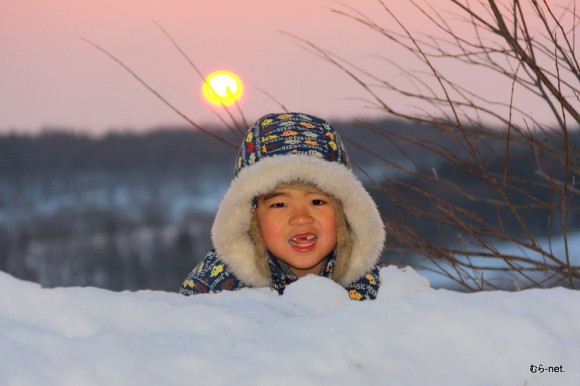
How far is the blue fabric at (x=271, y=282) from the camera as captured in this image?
3.15m

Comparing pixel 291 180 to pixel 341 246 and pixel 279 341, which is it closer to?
pixel 341 246

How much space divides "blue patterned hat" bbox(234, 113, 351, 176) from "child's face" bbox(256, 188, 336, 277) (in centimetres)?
19

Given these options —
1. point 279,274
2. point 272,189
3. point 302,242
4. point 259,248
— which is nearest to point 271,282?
point 279,274

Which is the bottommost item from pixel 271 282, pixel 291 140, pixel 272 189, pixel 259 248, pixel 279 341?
pixel 279 341

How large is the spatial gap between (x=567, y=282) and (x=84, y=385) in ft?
6.32

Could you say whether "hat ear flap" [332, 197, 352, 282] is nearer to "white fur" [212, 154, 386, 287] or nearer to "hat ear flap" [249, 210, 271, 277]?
"white fur" [212, 154, 386, 287]

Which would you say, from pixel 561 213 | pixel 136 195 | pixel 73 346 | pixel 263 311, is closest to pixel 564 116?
pixel 561 213

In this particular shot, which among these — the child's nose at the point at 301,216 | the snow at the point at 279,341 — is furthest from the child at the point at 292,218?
the snow at the point at 279,341

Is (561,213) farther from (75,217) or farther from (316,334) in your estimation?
(75,217)

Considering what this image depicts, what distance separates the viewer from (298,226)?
293cm

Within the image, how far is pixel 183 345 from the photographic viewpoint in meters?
1.11

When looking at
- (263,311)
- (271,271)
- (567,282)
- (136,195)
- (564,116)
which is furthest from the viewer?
(136,195)

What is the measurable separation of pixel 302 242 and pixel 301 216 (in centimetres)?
11

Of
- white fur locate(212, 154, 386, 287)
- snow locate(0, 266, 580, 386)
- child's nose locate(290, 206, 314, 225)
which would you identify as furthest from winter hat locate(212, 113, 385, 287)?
snow locate(0, 266, 580, 386)
